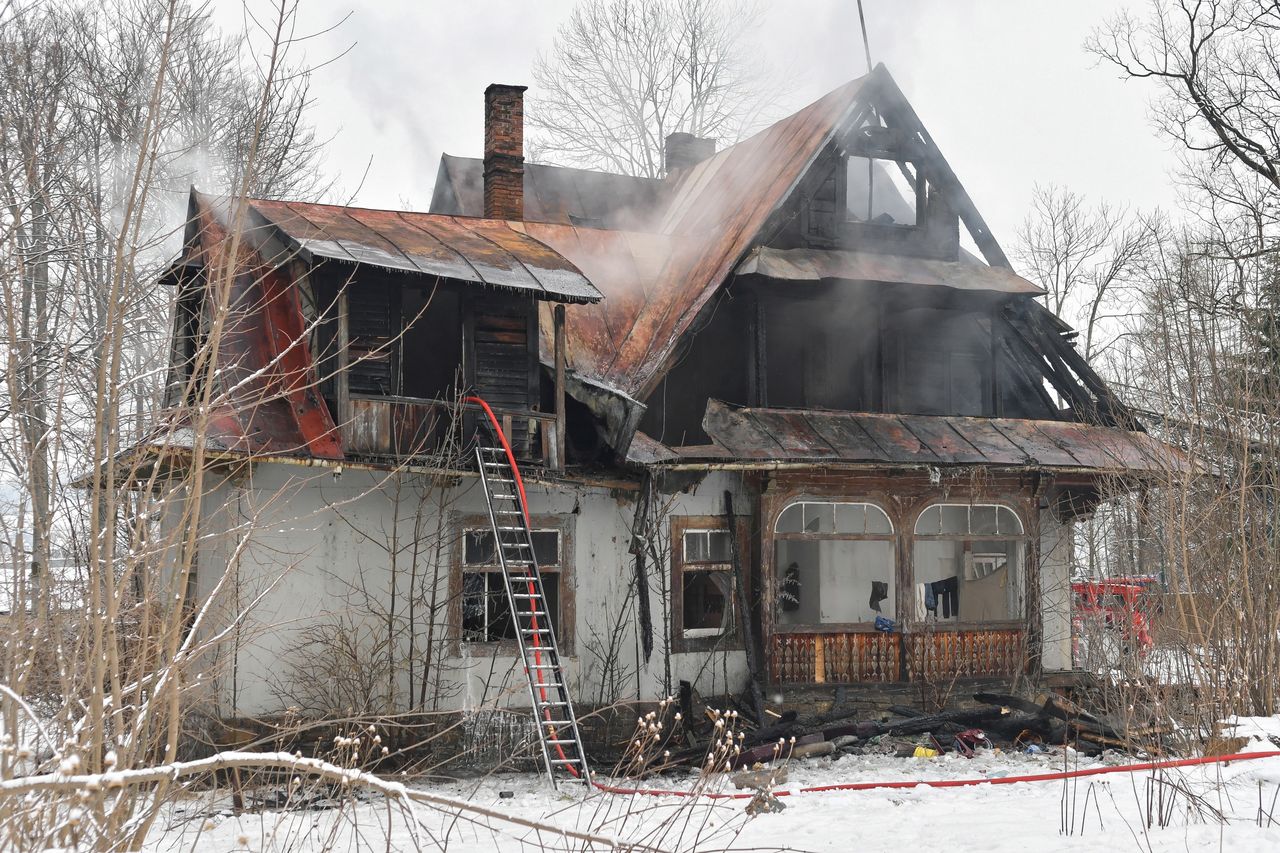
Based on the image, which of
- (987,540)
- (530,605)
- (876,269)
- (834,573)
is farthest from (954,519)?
(530,605)

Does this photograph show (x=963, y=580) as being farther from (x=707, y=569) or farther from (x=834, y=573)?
(x=707, y=569)

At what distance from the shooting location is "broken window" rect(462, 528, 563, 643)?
14.0 meters

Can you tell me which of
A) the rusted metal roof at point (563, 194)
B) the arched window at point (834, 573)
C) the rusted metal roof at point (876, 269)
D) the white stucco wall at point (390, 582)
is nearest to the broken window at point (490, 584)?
the white stucco wall at point (390, 582)

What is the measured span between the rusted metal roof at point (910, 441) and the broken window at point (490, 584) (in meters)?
1.71

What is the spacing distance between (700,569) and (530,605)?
294cm

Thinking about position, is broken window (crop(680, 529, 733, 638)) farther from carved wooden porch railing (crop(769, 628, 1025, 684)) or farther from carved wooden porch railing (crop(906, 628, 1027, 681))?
carved wooden porch railing (crop(906, 628, 1027, 681))

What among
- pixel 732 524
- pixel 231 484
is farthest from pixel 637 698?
pixel 231 484

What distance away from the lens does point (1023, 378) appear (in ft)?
57.7

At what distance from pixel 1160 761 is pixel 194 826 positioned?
7383mm

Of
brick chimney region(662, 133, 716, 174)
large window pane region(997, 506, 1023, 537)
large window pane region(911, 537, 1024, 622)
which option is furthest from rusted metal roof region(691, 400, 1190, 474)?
brick chimney region(662, 133, 716, 174)

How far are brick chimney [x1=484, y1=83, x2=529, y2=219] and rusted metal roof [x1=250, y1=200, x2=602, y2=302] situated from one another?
221 centimetres

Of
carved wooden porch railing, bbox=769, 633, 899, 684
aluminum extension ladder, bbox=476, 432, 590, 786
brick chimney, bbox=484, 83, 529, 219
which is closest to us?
aluminum extension ladder, bbox=476, 432, 590, 786

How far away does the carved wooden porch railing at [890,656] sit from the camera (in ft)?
49.6

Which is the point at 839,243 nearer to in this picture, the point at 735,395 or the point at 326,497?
the point at 735,395
